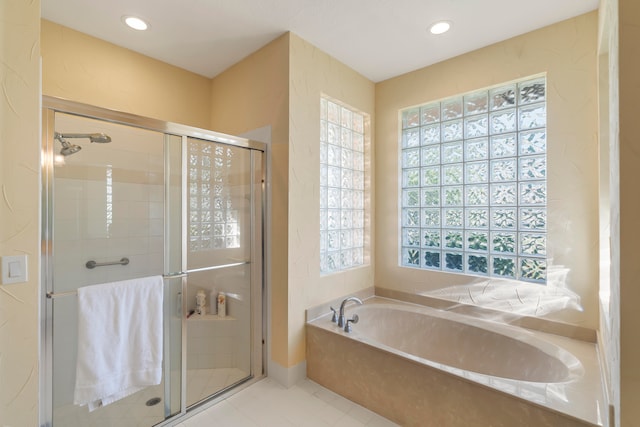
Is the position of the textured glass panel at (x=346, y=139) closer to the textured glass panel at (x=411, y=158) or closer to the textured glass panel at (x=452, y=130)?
the textured glass panel at (x=411, y=158)

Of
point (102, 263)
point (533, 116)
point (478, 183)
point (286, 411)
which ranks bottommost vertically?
point (286, 411)

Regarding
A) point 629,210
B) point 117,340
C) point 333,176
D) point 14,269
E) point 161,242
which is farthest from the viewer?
point 333,176

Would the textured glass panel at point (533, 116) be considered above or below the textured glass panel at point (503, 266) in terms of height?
above

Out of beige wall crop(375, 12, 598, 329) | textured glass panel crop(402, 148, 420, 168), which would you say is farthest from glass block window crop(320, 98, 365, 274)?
beige wall crop(375, 12, 598, 329)

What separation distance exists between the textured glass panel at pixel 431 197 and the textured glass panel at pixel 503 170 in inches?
17.2

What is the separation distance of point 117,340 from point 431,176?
248 centimetres

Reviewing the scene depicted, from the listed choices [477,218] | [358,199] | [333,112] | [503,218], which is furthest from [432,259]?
[333,112]

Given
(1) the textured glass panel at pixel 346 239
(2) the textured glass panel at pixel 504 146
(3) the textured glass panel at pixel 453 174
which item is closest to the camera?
(2) the textured glass panel at pixel 504 146

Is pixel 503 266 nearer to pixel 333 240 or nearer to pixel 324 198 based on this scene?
pixel 333 240

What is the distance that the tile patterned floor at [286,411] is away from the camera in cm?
171

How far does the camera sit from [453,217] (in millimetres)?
2396

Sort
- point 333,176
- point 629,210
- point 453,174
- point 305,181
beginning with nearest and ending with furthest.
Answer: point 629,210
point 305,181
point 453,174
point 333,176

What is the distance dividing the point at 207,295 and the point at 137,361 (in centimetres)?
59

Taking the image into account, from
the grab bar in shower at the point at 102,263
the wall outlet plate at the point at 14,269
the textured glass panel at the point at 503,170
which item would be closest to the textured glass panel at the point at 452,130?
the textured glass panel at the point at 503,170
